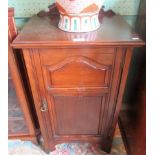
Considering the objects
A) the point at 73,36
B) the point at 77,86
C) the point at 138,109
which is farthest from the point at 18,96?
the point at 138,109

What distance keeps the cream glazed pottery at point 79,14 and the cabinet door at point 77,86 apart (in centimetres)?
13

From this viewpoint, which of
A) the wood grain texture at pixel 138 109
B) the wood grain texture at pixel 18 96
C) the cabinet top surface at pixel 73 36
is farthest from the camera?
the wood grain texture at pixel 138 109

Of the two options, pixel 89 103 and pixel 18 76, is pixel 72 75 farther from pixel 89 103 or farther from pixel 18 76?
pixel 18 76

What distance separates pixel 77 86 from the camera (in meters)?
0.91

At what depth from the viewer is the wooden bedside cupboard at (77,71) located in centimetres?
75

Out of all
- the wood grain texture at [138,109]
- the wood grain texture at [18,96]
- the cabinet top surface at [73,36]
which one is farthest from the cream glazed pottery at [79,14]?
the wood grain texture at [138,109]

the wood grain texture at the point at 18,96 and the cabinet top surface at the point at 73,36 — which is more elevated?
the cabinet top surface at the point at 73,36

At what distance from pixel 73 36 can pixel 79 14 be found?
0.10 meters

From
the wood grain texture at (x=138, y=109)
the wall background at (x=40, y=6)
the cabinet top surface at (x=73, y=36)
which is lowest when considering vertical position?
the wood grain texture at (x=138, y=109)

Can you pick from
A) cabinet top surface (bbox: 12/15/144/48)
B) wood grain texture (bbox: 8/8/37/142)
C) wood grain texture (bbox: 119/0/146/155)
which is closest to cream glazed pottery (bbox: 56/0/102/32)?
cabinet top surface (bbox: 12/15/144/48)

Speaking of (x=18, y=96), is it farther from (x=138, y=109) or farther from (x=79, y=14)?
(x=138, y=109)

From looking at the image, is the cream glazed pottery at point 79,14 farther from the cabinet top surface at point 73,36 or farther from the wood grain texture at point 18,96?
the wood grain texture at point 18,96
